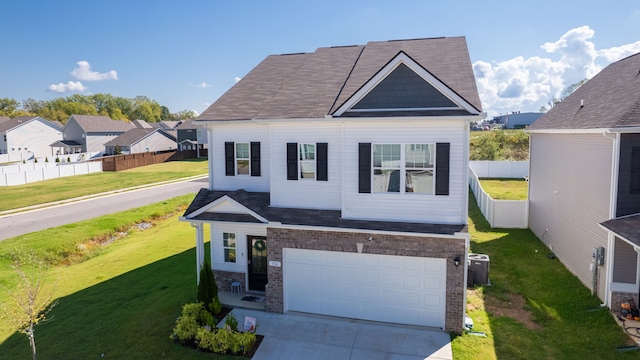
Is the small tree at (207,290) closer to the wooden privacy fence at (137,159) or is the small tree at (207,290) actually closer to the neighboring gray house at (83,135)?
the wooden privacy fence at (137,159)

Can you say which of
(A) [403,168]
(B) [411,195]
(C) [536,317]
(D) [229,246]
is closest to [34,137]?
(D) [229,246]

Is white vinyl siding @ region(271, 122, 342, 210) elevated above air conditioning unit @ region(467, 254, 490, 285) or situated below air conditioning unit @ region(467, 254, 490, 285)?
above

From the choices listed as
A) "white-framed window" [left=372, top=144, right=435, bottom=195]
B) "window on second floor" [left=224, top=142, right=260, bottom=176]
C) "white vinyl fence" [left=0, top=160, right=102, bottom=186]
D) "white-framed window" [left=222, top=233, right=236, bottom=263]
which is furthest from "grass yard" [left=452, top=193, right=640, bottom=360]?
"white vinyl fence" [left=0, top=160, right=102, bottom=186]

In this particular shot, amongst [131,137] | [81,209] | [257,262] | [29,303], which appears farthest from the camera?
[131,137]

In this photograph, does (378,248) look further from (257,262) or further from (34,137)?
(34,137)

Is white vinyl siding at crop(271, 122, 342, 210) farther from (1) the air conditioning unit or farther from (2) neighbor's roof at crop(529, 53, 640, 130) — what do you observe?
(2) neighbor's roof at crop(529, 53, 640, 130)

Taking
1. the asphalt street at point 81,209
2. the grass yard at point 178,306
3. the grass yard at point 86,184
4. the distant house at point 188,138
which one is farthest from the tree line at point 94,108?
the grass yard at point 178,306
